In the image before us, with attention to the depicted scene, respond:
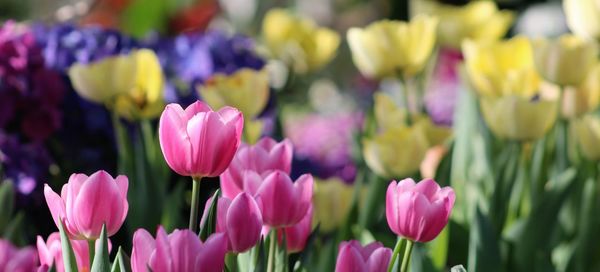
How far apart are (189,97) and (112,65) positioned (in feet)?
1.05

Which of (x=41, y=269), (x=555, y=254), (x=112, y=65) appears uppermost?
(x=112, y=65)

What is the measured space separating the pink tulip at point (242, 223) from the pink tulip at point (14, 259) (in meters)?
0.11

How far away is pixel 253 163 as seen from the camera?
0.69 meters

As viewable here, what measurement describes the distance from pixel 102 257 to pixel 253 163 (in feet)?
0.52

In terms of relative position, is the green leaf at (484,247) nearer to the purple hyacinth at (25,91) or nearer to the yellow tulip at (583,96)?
the yellow tulip at (583,96)

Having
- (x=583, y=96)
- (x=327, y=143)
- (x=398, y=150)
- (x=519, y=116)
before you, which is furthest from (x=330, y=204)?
(x=327, y=143)

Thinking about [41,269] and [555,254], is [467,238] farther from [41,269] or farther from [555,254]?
[41,269]

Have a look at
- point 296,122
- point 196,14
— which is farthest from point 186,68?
point 196,14

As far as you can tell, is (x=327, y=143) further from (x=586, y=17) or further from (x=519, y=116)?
(x=519, y=116)

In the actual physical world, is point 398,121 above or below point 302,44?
below

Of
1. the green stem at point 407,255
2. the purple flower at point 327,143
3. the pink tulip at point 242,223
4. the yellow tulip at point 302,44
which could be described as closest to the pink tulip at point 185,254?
the pink tulip at point 242,223

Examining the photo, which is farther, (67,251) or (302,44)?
(302,44)

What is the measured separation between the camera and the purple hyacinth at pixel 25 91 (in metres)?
1.12

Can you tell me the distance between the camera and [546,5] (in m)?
3.73
